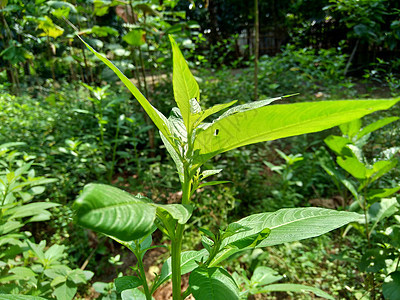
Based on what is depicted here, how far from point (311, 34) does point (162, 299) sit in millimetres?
8499

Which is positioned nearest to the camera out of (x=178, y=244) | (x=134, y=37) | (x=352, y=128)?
(x=178, y=244)

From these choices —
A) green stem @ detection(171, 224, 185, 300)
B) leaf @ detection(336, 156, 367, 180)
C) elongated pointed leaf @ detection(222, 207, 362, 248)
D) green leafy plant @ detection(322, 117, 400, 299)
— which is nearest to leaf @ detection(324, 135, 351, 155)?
green leafy plant @ detection(322, 117, 400, 299)

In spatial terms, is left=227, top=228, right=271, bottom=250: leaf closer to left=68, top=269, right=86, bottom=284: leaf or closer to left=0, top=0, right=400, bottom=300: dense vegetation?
left=0, top=0, right=400, bottom=300: dense vegetation

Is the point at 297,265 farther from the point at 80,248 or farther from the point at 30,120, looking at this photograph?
the point at 30,120

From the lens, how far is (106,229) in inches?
12.0

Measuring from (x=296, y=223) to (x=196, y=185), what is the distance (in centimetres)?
24

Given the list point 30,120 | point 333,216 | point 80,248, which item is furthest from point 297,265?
point 30,120

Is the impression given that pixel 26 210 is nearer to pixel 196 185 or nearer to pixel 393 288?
pixel 196 185

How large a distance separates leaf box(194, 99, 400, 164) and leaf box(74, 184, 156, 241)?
0.54 ft

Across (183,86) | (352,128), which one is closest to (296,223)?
(183,86)

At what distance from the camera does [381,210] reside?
1.39 metres

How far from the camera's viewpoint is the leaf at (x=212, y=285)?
1.44 ft

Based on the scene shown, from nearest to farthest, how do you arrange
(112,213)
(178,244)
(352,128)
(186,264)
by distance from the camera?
(112,213) → (178,244) → (186,264) → (352,128)

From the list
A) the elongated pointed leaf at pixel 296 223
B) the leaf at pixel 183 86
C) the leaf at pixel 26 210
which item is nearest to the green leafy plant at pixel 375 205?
the elongated pointed leaf at pixel 296 223
